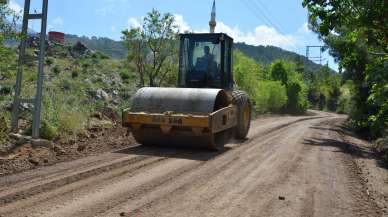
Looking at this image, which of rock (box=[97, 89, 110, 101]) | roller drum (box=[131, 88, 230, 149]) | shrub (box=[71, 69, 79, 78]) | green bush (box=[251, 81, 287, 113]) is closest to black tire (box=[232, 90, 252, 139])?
roller drum (box=[131, 88, 230, 149])

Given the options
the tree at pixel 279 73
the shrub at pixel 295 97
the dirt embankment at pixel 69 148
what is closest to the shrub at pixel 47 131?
the dirt embankment at pixel 69 148

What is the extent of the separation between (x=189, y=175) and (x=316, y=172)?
108 inches

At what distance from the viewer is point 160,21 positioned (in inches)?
962

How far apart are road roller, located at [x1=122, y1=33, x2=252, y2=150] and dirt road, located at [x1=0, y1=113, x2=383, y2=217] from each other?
0.61 m

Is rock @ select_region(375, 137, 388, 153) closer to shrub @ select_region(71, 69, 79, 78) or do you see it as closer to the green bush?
the green bush

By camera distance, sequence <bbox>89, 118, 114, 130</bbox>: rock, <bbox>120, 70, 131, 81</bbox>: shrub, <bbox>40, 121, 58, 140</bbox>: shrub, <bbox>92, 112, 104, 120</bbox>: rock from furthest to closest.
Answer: <bbox>120, 70, 131, 81</bbox>: shrub
<bbox>92, 112, 104, 120</bbox>: rock
<bbox>89, 118, 114, 130</bbox>: rock
<bbox>40, 121, 58, 140</bbox>: shrub

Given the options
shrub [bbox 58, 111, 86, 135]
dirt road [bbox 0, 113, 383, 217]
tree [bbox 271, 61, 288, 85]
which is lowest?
dirt road [bbox 0, 113, 383, 217]

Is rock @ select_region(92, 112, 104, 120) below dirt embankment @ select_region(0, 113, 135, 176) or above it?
above

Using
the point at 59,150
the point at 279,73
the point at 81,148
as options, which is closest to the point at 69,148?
the point at 81,148

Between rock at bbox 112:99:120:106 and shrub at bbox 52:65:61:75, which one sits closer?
rock at bbox 112:99:120:106

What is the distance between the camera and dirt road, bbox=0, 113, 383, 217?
19.2 feet

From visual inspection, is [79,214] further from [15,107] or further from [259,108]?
[259,108]

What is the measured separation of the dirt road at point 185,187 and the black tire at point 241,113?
3049mm

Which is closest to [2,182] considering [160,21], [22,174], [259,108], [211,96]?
[22,174]
